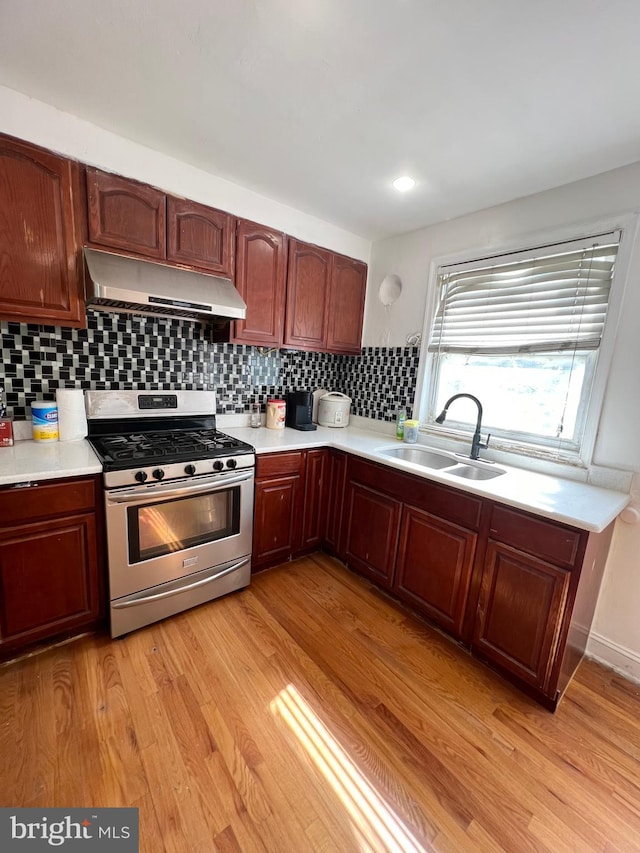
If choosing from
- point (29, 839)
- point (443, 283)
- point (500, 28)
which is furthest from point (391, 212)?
point (29, 839)

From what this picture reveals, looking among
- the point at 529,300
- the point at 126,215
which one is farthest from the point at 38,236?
the point at 529,300

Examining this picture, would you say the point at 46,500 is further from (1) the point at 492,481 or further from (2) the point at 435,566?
(1) the point at 492,481

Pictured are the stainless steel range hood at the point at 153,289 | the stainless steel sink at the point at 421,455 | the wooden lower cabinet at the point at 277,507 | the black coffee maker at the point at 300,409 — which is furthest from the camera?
the black coffee maker at the point at 300,409

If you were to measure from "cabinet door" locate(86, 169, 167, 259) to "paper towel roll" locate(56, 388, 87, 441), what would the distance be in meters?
0.77

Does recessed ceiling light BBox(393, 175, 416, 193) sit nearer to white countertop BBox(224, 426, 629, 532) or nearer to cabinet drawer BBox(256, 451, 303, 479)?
white countertop BBox(224, 426, 629, 532)

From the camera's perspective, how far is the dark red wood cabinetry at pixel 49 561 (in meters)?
1.45

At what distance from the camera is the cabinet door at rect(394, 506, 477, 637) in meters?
1.77

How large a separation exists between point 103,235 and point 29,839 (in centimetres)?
224

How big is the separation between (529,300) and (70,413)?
2592mm

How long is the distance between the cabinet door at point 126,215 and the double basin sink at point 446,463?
177 cm

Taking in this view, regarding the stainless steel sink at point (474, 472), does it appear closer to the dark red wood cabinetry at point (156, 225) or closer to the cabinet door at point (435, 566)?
the cabinet door at point (435, 566)

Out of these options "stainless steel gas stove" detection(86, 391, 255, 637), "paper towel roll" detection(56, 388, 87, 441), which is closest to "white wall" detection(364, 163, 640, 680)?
"stainless steel gas stove" detection(86, 391, 255, 637)

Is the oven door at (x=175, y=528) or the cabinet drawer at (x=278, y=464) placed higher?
the cabinet drawer at (x=278, y=464)

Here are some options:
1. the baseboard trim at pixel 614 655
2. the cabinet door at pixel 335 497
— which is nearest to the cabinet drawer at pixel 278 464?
the cabinet door at pixel 335 497
